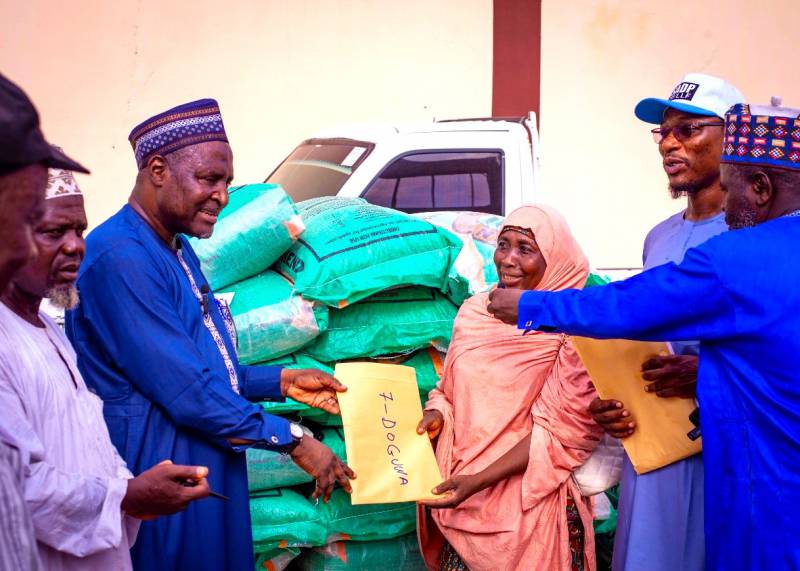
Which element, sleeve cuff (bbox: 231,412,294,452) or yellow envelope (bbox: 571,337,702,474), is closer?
sleeve cuff (bbox: 231,412,294,452)

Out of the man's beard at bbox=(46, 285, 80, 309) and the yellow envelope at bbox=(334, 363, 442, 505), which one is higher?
the man's beard at bbox=(46, 285, 80, 309)

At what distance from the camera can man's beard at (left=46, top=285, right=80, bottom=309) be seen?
2592 mm

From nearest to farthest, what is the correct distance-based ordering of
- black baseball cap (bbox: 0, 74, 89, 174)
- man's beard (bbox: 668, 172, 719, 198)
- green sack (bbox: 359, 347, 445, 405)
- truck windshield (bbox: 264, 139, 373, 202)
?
black baseball cap (bbox: 0, 74, 89, 174)
man's beard (bbox: 668, 172, 719, 198)
green sack (bbox: 359, 347, 445, 405)
truck windshield (bbox: 264, 139, 373, 202)

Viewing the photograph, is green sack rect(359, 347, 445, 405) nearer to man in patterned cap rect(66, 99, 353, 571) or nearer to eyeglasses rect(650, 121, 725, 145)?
man in patterned cap rect(66, 99, 353, 571)

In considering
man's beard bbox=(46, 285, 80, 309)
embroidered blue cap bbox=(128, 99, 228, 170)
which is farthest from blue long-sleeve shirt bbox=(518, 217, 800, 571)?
man's beard bbox=(46, 285, 80, 309)

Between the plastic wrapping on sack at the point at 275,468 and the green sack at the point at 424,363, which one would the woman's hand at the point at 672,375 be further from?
the plastic wrapping on sack at the point at 275,468

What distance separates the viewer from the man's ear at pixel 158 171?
10.2ft

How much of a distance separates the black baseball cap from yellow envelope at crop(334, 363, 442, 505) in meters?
2.07

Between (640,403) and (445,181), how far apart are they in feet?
10.1

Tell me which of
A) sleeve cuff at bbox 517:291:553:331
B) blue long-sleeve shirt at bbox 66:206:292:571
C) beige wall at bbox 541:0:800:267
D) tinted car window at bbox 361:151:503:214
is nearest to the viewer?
blue long-sleeve shirt at bbox 66:206:292:571

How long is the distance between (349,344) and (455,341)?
0.50 meters

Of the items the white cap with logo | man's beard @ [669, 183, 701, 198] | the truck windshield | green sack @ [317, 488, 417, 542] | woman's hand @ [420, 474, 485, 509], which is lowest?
green sack @ [317, 488, 417, 542]

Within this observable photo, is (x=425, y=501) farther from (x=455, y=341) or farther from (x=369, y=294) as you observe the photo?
(x=369, y=294)

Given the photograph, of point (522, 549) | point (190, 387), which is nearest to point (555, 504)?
point (522, 549)
